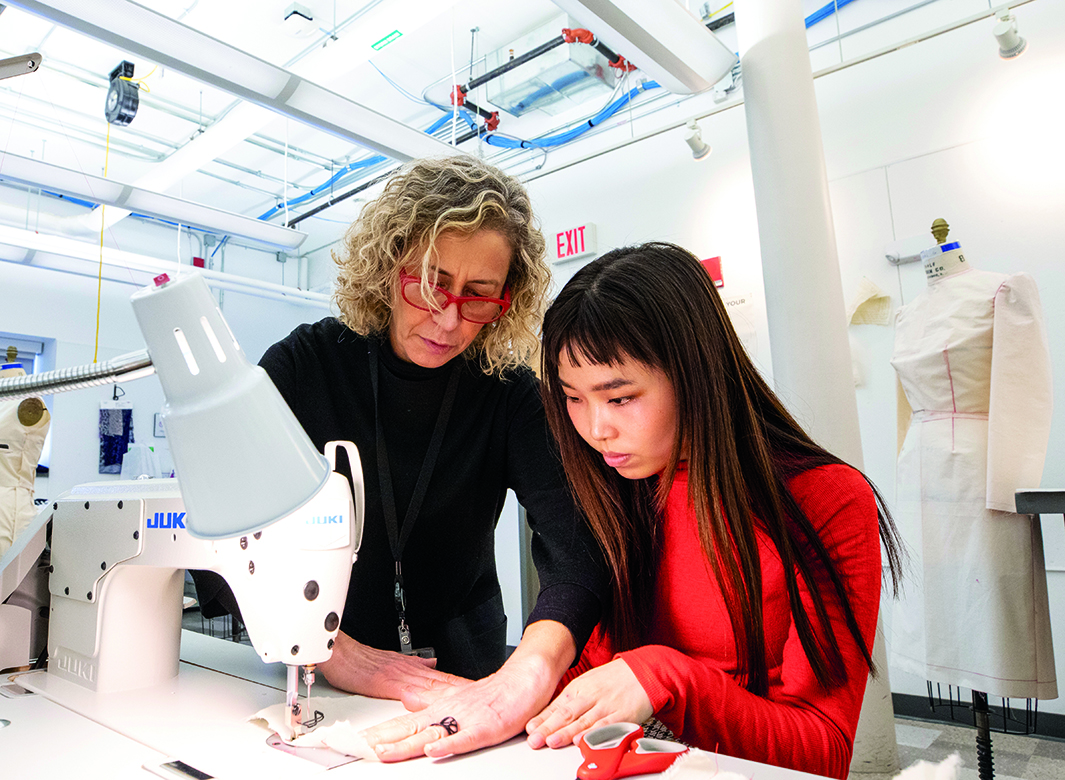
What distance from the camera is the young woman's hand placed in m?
0.69

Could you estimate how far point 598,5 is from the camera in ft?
6.55

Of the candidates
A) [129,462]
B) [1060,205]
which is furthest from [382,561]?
[129,462]

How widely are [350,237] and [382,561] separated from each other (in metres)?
0.59

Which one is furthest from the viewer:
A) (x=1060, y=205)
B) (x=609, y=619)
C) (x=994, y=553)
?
(x=1060, y=205)

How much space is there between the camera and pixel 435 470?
3.97ft

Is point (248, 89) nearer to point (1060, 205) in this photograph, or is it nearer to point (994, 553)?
point (994, 553)

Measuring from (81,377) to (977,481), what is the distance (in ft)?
7.39

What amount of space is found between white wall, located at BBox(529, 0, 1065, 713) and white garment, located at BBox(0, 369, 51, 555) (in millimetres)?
2996

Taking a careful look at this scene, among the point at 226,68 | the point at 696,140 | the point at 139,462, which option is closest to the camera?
the point at 226,68

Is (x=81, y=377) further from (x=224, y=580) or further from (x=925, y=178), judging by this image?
(x=925, y=178)

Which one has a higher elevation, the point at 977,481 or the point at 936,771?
the point at 977,481

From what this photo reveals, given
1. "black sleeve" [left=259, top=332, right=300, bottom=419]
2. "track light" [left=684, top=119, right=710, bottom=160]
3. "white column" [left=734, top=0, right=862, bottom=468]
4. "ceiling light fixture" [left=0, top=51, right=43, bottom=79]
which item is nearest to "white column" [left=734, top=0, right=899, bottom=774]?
"white column" [left=734, top=0, right=862, bottom=468]

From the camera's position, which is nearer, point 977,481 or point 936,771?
point 936,771

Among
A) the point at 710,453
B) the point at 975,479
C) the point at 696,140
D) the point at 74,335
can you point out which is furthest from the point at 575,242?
the point at 74,335
